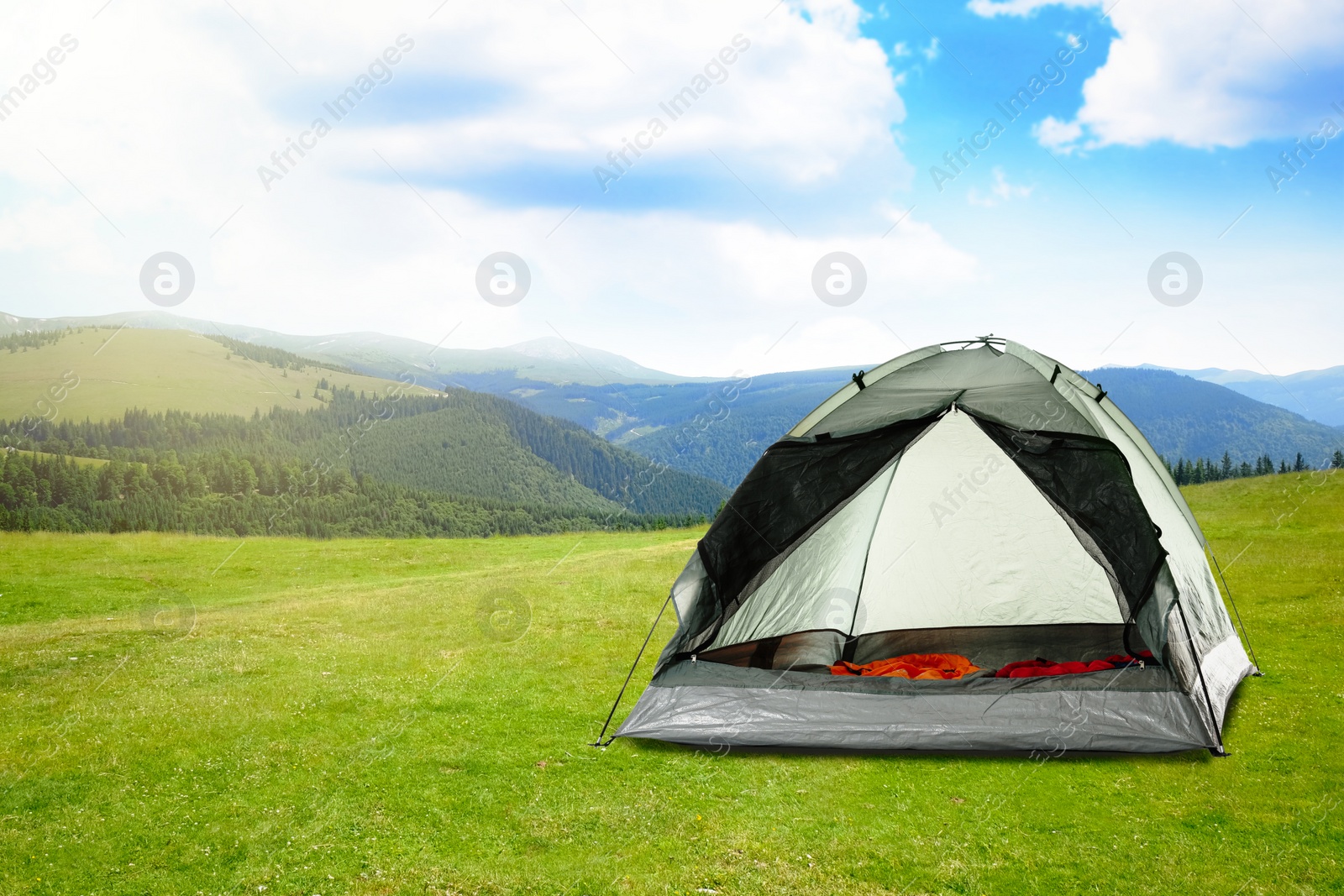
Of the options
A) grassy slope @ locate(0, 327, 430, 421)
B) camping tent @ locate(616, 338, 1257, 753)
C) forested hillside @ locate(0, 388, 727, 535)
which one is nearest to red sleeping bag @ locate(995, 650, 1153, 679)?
camping tent @ locate(616, 338, 1257, 753)

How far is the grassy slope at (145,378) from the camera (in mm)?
97750

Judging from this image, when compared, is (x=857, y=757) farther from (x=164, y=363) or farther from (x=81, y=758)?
(x=164, y=363)

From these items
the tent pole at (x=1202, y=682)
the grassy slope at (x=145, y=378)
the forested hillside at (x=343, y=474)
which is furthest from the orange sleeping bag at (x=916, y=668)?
the grassy slope at (x=145, y=378)

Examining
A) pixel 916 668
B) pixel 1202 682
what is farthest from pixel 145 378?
pixel 1202 682

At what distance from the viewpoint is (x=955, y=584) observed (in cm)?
966

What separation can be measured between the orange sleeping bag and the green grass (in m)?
1.29

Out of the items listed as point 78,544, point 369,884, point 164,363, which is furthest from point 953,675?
point 164,363

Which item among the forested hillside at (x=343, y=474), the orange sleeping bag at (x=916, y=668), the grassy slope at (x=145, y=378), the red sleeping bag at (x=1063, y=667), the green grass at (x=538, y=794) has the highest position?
the red sleeping bag at (x=1063, y=667)

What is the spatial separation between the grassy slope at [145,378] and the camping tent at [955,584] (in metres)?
105

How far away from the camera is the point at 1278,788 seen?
19.7ft

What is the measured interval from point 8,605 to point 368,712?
13.8m

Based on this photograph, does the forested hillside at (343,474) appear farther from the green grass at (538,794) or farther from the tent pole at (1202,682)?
the tent pole at (1202,682)

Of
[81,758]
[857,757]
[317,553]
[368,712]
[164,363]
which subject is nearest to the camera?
[857,757]

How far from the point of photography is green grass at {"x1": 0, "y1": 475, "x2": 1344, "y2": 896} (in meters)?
5.03
